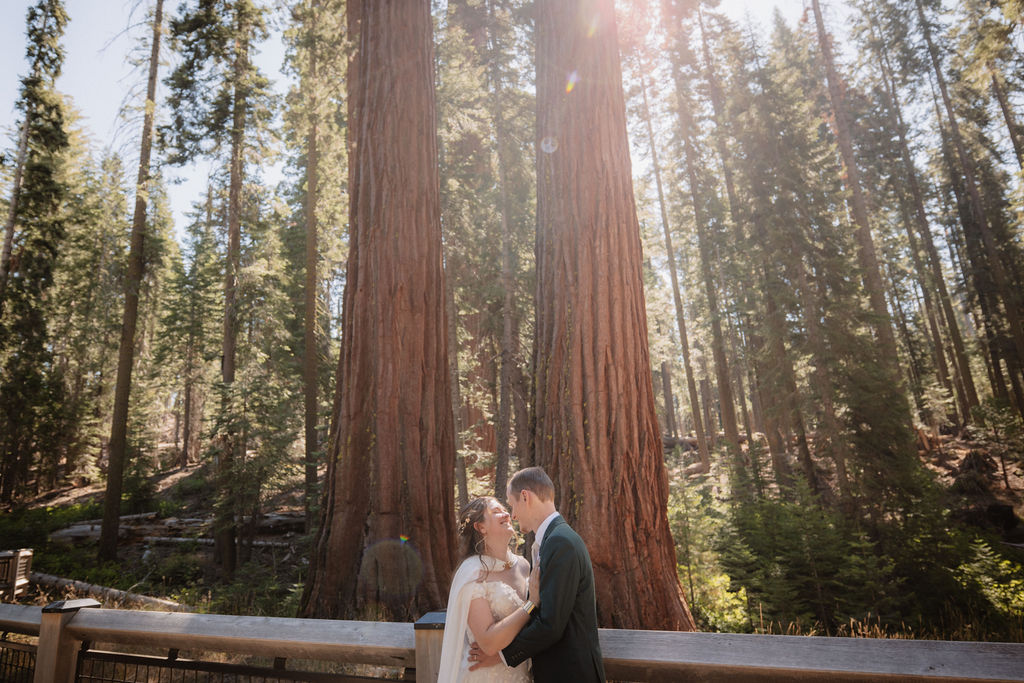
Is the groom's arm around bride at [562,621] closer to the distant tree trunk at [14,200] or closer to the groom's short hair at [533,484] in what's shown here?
the groom's short hair at [533,484]

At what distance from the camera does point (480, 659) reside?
2258mm

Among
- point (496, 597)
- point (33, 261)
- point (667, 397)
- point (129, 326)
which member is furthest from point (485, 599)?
point (667, 397)

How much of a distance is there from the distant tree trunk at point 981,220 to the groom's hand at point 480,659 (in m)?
25.7

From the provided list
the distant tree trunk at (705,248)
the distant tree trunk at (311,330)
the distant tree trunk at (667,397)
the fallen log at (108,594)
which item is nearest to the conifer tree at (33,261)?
the distant tree trunk at (311,330)

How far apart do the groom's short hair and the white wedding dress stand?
1.27 feet

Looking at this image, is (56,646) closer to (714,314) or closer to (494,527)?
(494,527)

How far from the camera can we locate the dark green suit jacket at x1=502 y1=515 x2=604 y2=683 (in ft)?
6.93

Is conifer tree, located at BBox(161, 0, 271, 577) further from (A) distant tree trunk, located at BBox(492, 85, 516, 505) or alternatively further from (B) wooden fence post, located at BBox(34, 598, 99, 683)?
(B) wooden fence post, located at BBox(34, 598, 99, 683)

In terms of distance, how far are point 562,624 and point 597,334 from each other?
3287 millimetres

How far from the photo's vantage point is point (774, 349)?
16703 mm

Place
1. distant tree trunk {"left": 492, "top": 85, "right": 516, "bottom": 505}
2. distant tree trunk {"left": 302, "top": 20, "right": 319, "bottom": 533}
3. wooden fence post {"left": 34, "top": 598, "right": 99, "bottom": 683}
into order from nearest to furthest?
wooden fence post {"left": 34, "top": 598, "right": 99, "bottom": 683} < distant tree trunk {"left": 302, "top": 20, "right": 319, "bottom": 533} < distant tree trunk {"left": 492, "top": 85, "right": 516, "bottom": 505}

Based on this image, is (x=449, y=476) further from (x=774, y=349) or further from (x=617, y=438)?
(x=774, y=349)

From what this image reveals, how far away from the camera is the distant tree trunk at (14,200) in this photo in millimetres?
18516

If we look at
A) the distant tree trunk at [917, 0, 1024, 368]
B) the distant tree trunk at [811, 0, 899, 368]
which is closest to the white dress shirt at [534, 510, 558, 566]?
the distant tree trunk at [811, 0, 899, 368]
